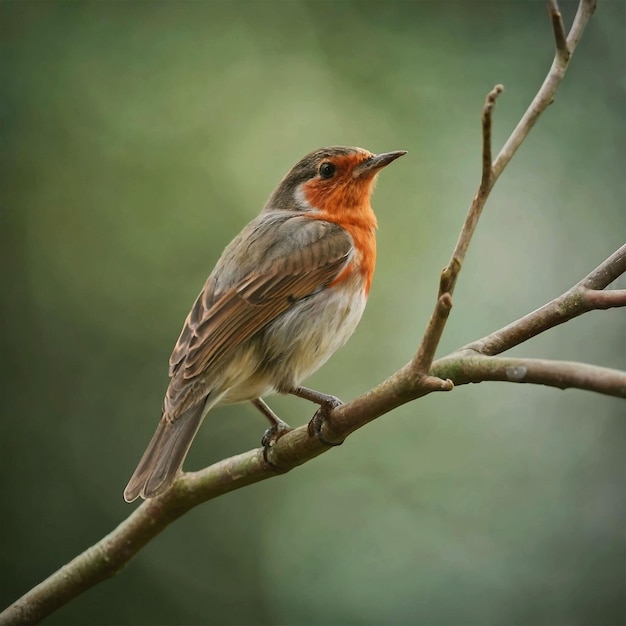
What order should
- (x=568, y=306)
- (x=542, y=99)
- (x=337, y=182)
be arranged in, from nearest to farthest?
(x=542, y=99)
(x=568, y=306)
(x=337, y=182)

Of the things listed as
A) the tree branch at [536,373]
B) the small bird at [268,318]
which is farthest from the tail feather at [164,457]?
the tree branch at [536,373]

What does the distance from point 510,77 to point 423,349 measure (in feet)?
12.9

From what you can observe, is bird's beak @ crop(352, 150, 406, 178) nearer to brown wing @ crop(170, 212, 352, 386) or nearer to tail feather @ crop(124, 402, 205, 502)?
brown wing @ crop(170, 212, 352, 386)

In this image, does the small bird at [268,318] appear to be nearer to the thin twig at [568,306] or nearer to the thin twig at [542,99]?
the thin twig at [568,306]

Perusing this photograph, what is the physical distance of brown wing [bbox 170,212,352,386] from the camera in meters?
3.29

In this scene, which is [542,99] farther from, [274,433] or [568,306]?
[274,433]

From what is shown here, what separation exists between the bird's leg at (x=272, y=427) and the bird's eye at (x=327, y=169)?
113 cm

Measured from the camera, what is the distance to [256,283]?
135 inches

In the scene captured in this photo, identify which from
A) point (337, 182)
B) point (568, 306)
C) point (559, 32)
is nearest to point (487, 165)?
point (559, 32)

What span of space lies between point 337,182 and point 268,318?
89cm

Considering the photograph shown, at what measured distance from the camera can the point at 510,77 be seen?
219 inches

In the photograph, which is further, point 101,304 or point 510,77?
point 510,77

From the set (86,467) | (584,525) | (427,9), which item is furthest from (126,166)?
(584,525)

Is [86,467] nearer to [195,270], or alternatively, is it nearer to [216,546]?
[216,546]
